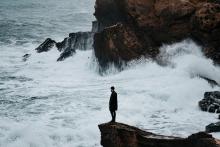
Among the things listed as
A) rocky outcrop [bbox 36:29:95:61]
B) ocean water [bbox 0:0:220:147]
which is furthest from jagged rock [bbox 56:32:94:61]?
Answer: ocean water [bbox 0:0:220:147]

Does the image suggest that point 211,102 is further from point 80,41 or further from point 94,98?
point 80,41

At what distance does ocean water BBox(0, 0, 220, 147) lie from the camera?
1572 centimetres

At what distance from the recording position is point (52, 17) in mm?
51281

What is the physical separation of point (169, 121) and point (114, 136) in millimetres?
4353

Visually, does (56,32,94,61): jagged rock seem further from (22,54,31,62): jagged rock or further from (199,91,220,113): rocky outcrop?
(199,91,220,113): rocky outcrop

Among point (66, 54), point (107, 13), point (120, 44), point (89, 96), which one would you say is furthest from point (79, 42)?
point (89, 96)

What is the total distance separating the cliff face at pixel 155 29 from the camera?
21.8m

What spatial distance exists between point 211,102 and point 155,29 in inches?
283

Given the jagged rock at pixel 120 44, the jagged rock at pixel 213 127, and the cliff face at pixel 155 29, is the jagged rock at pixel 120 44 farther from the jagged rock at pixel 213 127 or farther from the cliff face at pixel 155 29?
the jagged rock at pixel 213 127

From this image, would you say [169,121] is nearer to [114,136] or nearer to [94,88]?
[114,136]

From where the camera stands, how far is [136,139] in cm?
1241

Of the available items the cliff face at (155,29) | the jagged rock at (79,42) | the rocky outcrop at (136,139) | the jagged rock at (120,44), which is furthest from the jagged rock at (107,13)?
the rocky outcrop at (136,139)

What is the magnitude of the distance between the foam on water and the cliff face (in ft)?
1.70

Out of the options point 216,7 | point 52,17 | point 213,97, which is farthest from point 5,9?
point 213,97
